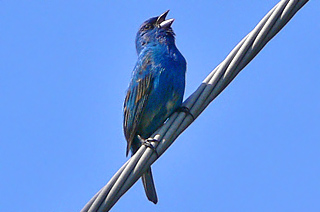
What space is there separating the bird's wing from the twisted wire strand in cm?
183

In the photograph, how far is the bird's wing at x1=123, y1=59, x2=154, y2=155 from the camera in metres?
6.96

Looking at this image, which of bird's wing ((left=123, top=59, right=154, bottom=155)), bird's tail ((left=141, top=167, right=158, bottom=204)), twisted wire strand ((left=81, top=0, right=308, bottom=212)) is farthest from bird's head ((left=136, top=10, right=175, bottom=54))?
twisted wire strand ((left=81, top=0, right=308, bottom=212))

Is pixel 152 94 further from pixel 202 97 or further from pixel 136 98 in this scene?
pixel 202 97

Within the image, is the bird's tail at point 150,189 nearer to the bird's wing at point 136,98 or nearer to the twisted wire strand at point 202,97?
the bird's wing at point 136,98

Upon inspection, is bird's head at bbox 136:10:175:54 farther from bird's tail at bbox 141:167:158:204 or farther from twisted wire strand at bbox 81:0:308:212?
twisted wire strand at bbox 81:0:308:212

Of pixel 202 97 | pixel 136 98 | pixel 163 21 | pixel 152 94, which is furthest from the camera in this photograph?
pixel 163 21

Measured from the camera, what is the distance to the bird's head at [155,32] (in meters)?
7.72

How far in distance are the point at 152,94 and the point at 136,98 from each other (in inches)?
8.3

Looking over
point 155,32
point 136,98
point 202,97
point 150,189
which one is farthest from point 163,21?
point 202,97

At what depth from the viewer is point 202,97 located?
16.5 ft

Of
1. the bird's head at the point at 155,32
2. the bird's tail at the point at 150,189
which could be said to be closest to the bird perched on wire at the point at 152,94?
the bird's tail at the point at 150,189

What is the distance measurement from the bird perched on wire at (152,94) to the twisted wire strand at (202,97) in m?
1.58

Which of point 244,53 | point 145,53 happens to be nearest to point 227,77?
point 244,53

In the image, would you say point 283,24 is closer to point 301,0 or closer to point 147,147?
point 301,0
